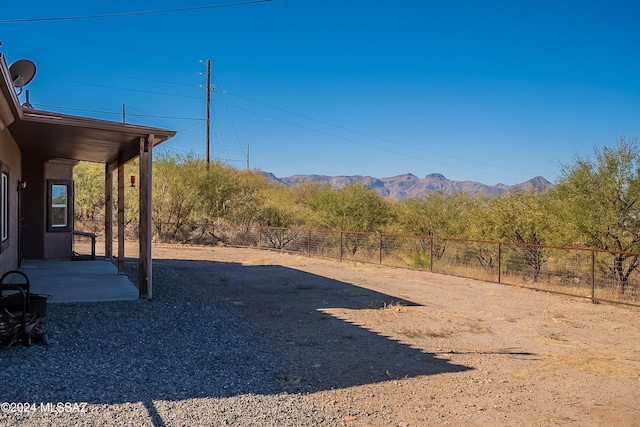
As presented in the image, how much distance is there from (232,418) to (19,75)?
9764 mm

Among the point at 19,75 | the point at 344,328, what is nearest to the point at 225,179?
the point at 19,75

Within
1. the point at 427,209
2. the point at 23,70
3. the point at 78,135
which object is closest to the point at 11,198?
the point at 78,135

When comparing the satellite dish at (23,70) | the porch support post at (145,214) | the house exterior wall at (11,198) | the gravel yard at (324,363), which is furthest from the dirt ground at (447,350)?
the satellite dish at (23,70)

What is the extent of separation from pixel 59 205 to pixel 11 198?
15.4 ft

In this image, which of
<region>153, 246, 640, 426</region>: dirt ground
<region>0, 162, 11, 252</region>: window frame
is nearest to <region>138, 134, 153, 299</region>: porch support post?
<region>153, 246, 640, 426</region>: dirt ground

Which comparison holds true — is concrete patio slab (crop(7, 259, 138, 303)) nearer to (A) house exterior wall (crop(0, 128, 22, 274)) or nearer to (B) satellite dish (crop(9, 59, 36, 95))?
(A) house exterior wall (crop(0, 128, 22, 274))

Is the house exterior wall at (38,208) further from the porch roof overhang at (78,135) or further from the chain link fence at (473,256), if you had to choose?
the chain link fence at (473,256)

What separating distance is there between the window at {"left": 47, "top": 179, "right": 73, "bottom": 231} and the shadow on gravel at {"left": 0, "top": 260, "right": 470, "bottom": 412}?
608cm

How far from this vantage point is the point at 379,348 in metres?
7.25

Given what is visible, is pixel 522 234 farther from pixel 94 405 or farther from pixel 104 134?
pixel 94 405

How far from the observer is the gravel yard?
4789mm

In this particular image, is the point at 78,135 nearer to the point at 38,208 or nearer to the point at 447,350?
the point at 38,208

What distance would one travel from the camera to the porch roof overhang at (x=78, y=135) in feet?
29.2

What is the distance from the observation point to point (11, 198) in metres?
10.6
